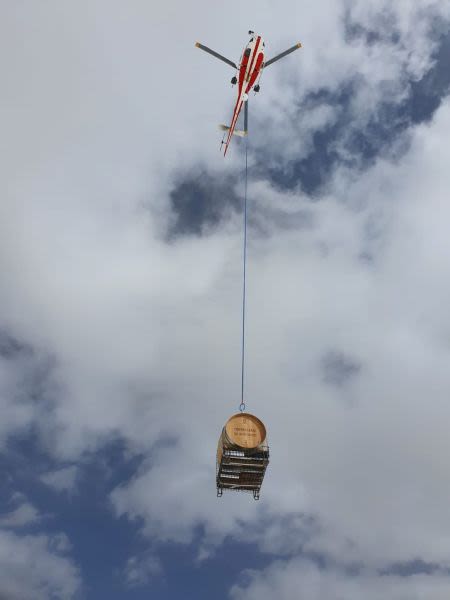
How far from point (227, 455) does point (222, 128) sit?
1238 inches

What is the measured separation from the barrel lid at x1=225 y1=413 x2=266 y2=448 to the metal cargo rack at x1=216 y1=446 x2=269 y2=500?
1.97ft

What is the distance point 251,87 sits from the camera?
48.5 m

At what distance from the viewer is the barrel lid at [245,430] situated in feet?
130

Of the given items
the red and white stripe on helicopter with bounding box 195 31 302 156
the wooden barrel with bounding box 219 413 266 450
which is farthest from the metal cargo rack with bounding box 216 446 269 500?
the red and white stripe on helicopter with bounding box 195 31 302 156

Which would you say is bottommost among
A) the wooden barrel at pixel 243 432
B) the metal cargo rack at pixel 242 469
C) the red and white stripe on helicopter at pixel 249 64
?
the metal cargo rack at pixel 242 469

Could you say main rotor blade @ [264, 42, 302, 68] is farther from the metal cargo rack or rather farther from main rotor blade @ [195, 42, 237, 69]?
the metal cargo rack

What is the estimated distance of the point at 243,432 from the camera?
40.0 m

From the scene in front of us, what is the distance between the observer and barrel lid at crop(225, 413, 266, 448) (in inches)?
1564

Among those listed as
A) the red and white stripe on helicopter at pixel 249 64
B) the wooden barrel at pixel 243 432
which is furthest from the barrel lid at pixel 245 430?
the red and white stripe on helicopter at pixel 249 64

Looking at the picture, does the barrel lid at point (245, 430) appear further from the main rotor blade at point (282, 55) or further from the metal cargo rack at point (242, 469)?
the main rotor blade at point (282, 55)

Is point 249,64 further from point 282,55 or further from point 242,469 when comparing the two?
point 242,469

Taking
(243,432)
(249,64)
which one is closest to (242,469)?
(243,432)

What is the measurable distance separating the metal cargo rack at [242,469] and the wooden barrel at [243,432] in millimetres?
530

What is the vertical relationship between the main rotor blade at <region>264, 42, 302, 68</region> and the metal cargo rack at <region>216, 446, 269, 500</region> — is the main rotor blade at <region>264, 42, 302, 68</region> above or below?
above
